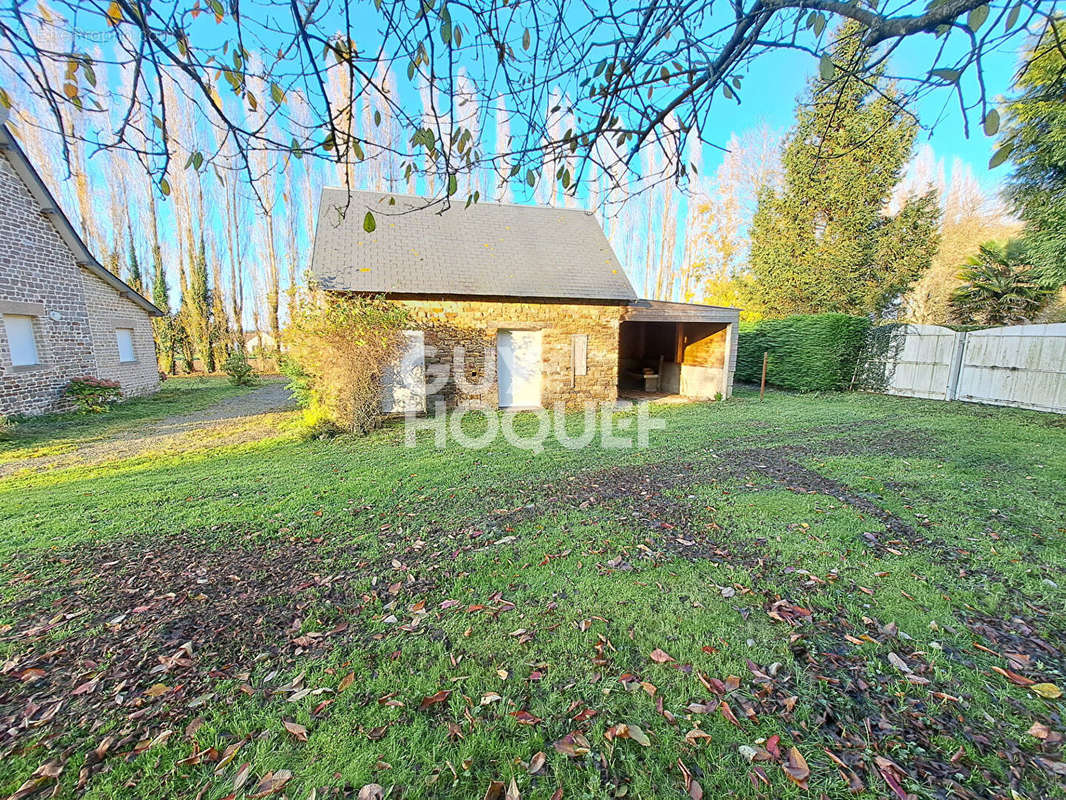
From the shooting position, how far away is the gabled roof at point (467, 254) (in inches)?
330

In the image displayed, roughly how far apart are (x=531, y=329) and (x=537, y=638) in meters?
7.52

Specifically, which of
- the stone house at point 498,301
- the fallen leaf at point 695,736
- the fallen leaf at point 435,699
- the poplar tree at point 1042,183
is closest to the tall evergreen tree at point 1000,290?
the poplar tree at point 1042,183

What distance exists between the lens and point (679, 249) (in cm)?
2159

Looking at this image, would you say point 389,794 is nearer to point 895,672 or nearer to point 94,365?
point 895,672

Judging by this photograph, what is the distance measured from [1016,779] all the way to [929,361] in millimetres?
12179

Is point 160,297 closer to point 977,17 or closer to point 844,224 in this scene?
point 977,17

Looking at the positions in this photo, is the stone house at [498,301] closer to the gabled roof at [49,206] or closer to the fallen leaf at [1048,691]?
the gabled roof at [49,206]

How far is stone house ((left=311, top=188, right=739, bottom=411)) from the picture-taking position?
8.48 metres

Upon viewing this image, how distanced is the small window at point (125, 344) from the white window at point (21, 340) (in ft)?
8.10

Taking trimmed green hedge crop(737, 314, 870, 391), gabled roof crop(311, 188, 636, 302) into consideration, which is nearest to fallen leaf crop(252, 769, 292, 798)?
gabled roof crop(311, 188, 636, 302)

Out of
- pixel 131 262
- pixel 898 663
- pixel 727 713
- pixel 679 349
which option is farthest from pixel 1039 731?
pixel 131 262

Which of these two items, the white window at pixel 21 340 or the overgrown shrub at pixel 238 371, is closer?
the white window at pixel 21 340

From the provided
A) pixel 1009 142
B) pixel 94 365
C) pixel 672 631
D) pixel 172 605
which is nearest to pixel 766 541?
pixel 672 631

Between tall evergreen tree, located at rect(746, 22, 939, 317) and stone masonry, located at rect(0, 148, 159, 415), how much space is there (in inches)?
777
